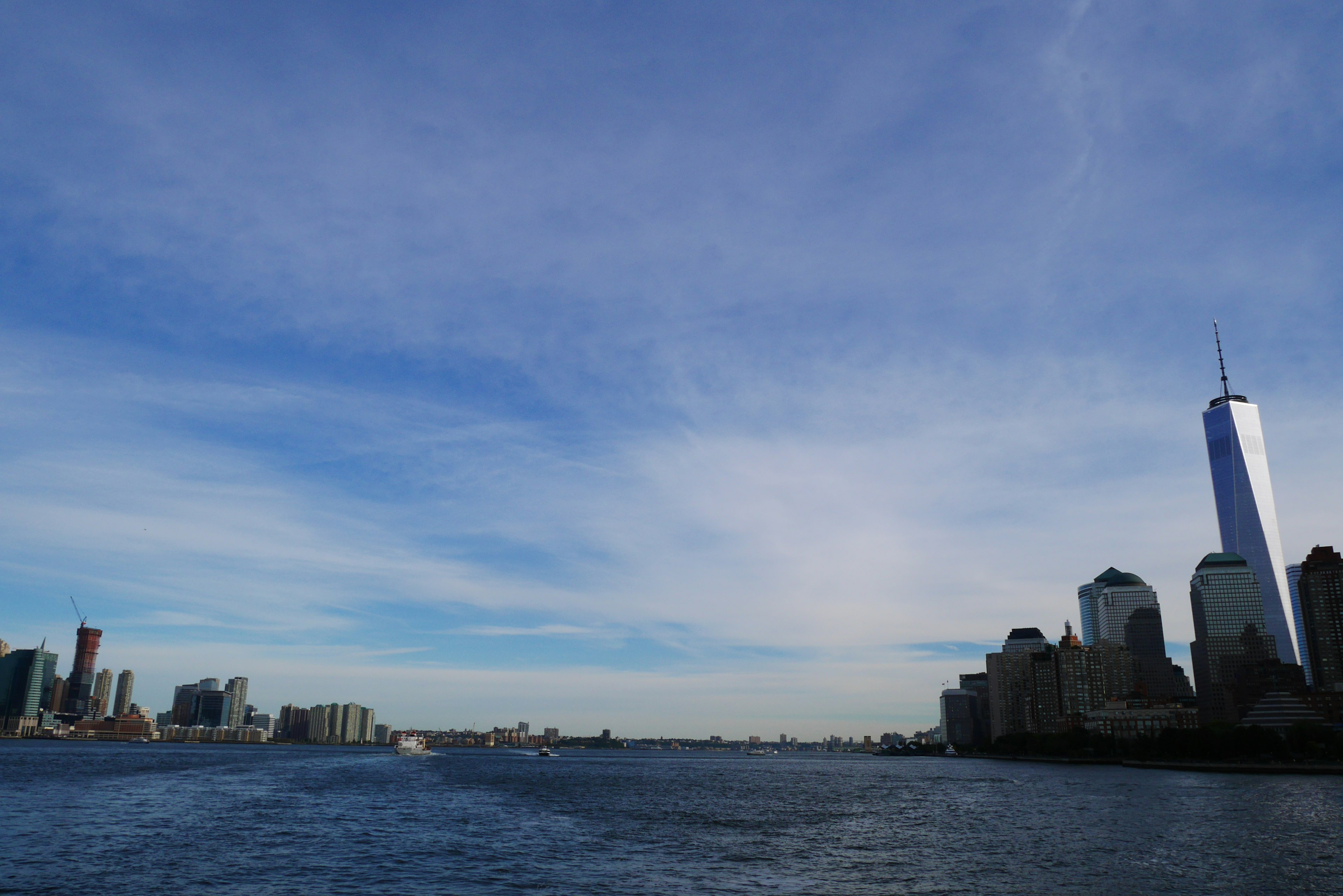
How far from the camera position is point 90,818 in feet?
261

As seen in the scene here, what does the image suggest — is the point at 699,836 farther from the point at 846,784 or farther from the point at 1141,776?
the point at 1141,776

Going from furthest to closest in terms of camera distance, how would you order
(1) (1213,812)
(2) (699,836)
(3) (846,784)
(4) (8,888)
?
(3) (846,784) → (1) (1213,812) → (2) (699,836) → (4) (8,888)

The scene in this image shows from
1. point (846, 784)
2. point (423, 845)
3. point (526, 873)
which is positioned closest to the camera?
point (526, 873)

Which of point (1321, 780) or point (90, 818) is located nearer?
point (90, 818)

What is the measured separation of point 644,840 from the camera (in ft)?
238

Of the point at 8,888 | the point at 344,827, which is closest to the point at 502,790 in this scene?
the point at 344,827

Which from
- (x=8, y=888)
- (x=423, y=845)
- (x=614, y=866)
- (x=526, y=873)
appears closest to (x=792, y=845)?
(x=614, y=866)

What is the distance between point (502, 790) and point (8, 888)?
9100cm

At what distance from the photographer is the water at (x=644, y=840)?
52.8m

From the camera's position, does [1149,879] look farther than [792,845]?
No

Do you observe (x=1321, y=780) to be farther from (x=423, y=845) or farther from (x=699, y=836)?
(x=423, y=845)

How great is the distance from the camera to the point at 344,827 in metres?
77.6

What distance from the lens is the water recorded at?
52.8 m

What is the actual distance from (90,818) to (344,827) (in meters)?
24.7
